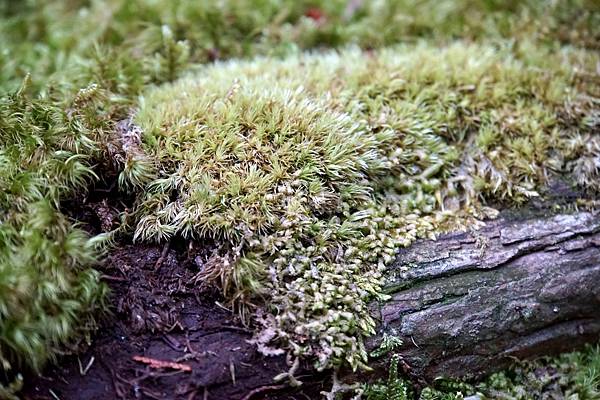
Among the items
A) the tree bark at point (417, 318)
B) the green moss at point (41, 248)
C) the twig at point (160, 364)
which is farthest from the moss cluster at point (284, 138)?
the twig at point (160, 364)

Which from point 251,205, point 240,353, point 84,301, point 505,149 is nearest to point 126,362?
point 84,301

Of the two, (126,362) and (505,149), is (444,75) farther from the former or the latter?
(126,362)

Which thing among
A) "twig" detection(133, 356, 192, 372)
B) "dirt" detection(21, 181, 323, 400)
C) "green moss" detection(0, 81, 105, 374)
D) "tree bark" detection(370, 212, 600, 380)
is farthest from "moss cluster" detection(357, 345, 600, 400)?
"green moss" detection(0, 81, 105, 374)

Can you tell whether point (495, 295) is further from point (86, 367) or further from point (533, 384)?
point (86, 367)

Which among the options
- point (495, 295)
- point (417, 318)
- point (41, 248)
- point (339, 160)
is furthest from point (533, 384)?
point (41, 248)

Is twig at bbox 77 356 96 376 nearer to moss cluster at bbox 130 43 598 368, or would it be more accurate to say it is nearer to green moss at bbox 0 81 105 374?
green moss at bbox 0 81 105 374

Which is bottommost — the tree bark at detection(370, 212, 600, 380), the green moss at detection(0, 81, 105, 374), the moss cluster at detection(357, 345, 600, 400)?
the moss cluster at detection(357, 345, 600, 400)
